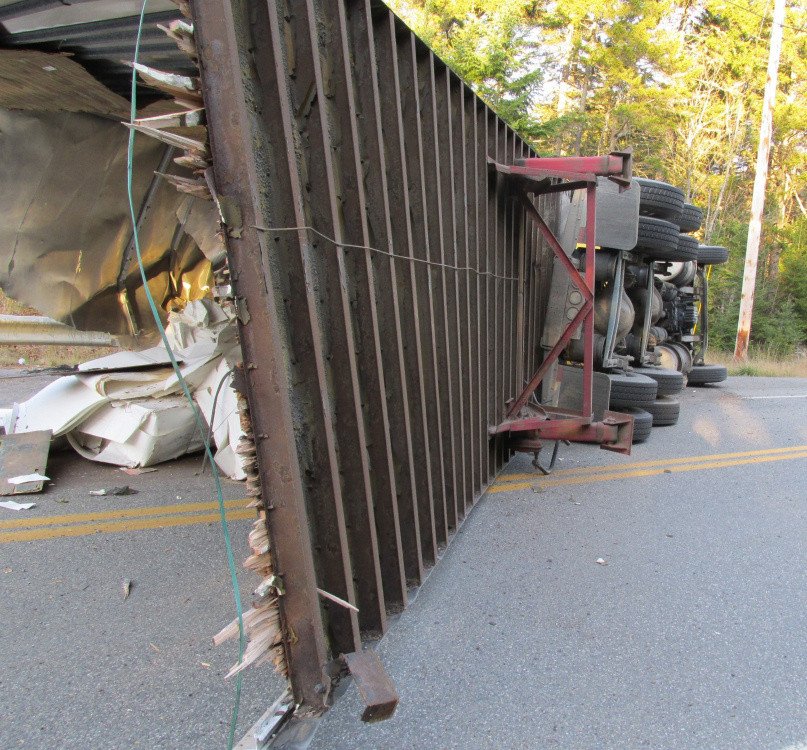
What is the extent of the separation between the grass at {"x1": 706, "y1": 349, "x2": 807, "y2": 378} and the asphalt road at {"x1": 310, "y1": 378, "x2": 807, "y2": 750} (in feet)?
39.3

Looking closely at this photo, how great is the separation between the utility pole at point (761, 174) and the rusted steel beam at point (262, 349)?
1905cm

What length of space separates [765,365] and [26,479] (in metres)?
18.7

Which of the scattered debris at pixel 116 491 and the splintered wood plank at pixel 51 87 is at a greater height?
the splintered wood plank at pixel 51 87

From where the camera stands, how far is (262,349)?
198 centimetres

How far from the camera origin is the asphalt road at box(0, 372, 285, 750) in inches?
90.2

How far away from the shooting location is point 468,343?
13.7 feet

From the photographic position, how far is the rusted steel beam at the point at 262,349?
1.86 m

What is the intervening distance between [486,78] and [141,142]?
1303 centimetres

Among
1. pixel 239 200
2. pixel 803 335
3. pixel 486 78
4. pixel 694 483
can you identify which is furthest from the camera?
pixel 803 335

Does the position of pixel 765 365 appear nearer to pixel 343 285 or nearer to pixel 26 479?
pixel 343 285

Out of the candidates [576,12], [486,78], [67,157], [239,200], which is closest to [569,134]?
[576,12]

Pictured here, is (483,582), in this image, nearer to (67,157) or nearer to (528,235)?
(528,235)

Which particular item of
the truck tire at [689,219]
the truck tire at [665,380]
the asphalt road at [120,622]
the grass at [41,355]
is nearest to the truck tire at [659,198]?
the truck tire at [689,219]

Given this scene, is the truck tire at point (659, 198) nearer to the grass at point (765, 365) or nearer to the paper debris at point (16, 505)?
the paper debris at point (16, 505)
